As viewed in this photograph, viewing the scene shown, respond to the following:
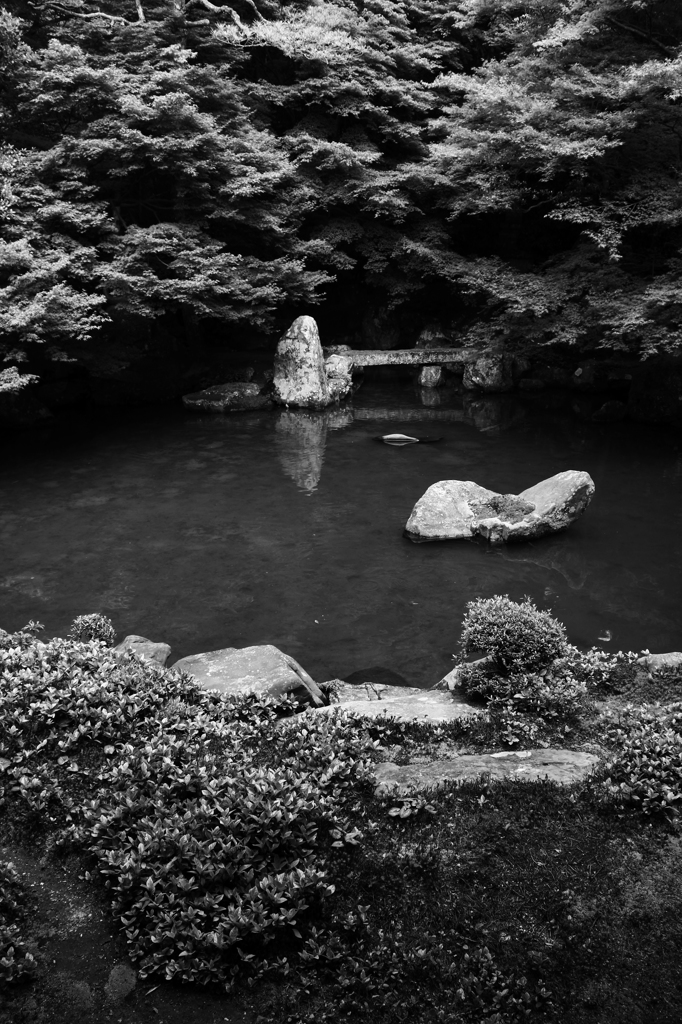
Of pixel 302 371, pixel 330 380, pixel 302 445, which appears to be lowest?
pixel 302 445

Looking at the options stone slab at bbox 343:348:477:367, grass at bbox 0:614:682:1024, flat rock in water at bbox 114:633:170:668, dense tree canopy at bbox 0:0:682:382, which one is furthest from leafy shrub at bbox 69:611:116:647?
stone slab at bbox 343:348:477:367

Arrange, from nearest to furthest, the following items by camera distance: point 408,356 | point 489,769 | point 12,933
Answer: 1. point 12,933
2. point 489,769
3. point 408,356

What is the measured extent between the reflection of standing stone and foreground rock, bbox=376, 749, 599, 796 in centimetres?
936

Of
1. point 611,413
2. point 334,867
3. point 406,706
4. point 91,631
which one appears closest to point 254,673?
point 406,706

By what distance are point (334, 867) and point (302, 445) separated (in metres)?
13.5

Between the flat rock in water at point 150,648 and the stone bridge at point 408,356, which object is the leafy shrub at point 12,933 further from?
the stone bridge at point 408,356

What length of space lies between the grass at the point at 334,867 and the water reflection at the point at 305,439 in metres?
9.41

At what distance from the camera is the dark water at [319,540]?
8.68 meters

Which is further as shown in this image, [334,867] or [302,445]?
[302,445]

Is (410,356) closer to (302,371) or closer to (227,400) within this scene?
(302,371)

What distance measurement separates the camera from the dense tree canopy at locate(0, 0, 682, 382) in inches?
583

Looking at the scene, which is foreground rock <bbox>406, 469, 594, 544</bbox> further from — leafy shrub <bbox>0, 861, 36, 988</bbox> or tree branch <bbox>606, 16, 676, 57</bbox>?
tree branch <bbox>606, 16, 676, 57</bbox>

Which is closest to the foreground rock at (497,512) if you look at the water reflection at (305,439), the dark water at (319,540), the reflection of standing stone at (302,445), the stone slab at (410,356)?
the dark water at (319,540)

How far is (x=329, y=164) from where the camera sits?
20.7 metres
